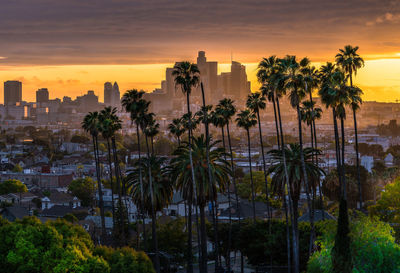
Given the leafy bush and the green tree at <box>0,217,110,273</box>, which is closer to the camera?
the leafy bush

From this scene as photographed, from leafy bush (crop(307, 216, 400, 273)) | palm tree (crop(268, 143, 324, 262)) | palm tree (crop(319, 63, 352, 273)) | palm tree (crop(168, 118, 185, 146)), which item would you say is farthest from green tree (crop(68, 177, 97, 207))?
leafy bush (crop(307, 216, 400, 273))

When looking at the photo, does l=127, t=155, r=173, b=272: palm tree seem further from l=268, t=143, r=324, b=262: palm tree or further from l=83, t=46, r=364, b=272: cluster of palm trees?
l=268, t=143, r=324, b=262: palm tree

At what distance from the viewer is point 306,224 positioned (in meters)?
60.7

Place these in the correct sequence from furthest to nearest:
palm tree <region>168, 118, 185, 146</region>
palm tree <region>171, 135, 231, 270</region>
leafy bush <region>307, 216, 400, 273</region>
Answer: palm tree <region>168, 118, 185, 146</region>, palm tree <region>171, 135, 231, 270</region>, leafy bush <region>307, 216, 400, 273</region>

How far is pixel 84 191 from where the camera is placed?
12625 centimetres

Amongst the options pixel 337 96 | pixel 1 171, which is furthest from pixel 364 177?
pixel 1 171

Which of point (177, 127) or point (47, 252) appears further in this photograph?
point (177, 127)

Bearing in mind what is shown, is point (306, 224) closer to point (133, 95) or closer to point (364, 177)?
point (133, 95)

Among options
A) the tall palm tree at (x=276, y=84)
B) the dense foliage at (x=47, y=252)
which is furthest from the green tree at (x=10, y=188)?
the dense foliage at (x=47, y=252)

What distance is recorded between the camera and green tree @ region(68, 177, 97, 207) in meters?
124

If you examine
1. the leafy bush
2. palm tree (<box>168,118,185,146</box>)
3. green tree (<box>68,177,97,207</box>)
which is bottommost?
green tree (<box>68,177,97,207</box>)

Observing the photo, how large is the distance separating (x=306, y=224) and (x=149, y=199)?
17178 mm

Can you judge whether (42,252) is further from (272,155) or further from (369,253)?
(369,253)

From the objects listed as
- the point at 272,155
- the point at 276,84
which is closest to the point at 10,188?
the point at 272,155
